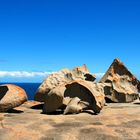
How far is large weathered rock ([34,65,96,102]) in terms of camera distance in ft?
56.1

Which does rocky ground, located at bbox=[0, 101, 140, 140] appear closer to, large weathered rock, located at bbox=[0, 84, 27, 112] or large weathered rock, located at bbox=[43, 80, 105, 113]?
large weathered rock, located at bbox=[0, 84, 27, 112]

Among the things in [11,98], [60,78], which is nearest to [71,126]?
[11,98]

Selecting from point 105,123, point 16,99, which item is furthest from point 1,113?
point 105,123

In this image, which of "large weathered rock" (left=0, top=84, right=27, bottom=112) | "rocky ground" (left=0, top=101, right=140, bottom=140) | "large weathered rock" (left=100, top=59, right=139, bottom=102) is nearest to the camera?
"rocky ground" (left=0, top=101, right=140, bottom=140)

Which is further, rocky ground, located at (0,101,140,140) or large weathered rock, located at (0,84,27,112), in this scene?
large weathered rock, located at (0,84,27,112)

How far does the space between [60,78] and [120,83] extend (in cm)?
420

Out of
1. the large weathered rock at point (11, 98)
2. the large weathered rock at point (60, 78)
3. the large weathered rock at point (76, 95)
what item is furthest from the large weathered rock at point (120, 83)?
the large weathered rock at point (11, 98)

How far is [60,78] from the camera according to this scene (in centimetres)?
1820

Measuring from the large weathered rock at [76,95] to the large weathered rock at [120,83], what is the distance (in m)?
3.59

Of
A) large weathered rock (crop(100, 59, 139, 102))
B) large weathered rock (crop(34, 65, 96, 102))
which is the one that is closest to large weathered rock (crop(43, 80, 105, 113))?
large weathered rock (crop(34, 65, 96, 102))

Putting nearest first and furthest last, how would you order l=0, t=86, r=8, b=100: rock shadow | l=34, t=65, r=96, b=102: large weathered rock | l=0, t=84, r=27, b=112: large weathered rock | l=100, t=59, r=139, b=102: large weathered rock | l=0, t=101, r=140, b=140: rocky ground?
l=0, t=101, r=140, b=140: rocky ground, l=0, t=84, r=27, b=112: large weathered rock, l=0, t=86, r=8, b=100: rock shadow, l=34, t=65, r=96, b=102: large weathered rock, l=100, t=59, r=139, b=102: large weathered rock

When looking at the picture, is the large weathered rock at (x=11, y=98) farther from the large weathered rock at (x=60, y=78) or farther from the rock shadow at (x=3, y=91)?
the large weathered rock at (x=60, y=78)

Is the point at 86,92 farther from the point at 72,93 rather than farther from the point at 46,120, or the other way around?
the point at 46,120

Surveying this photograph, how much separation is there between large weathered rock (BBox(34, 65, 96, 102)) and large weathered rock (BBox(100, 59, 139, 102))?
1253mm
